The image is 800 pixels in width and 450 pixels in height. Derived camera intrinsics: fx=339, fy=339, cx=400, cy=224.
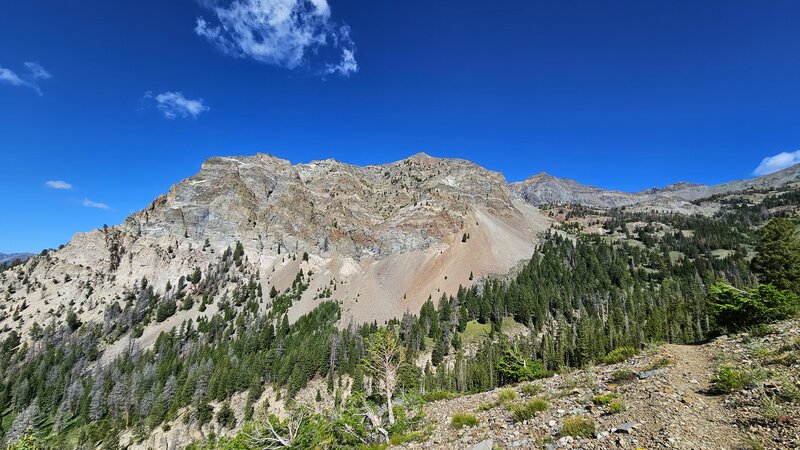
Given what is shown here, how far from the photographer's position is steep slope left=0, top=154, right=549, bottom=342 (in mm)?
146750

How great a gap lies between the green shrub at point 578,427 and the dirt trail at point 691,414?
1645 millimetres

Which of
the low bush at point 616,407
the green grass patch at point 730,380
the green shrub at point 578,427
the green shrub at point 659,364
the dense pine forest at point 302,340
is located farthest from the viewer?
the dense pine forest at point 302,340

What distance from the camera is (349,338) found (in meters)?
110

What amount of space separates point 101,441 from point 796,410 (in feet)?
428

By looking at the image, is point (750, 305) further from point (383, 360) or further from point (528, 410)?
point (383, 360)

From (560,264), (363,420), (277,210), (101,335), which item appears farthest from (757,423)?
(277,210)

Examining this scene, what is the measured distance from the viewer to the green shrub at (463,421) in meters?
16.8

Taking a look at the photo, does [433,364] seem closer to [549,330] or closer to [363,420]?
[549,330]

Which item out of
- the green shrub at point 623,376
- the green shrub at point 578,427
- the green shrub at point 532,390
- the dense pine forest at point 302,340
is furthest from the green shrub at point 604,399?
the dense pine forest at point 302,340

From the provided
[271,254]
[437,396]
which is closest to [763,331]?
[437,396]

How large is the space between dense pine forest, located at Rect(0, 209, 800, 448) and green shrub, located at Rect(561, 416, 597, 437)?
25.0 m

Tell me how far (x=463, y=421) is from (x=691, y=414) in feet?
31.2

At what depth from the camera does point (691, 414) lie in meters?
11.2

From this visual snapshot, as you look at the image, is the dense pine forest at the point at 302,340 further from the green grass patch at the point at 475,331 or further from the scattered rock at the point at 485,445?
the scattered rock at the point at 485,445
